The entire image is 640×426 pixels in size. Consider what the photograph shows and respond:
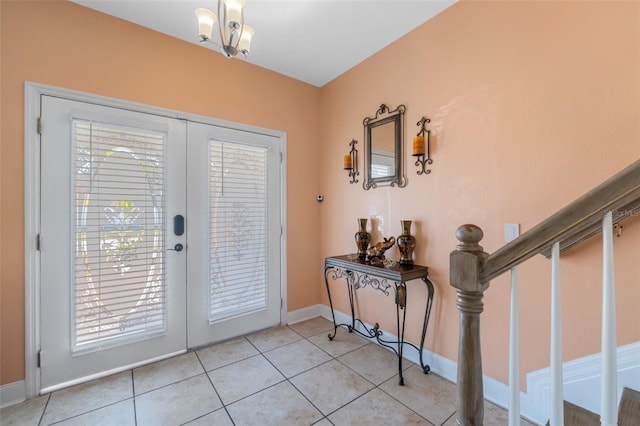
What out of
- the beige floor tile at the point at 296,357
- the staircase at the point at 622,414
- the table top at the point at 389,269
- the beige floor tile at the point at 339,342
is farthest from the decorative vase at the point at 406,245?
the staircase at the point at 622,414

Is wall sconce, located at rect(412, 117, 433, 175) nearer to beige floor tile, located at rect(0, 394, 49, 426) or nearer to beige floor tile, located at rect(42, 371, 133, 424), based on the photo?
beige floor tile, located at rect(42, 371, 133, 424)

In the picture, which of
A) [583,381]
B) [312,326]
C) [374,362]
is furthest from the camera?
[312,326]

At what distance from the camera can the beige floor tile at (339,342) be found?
2.46 metres

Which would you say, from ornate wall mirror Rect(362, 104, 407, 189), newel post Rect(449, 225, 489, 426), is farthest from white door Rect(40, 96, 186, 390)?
newel post Rect(449, 225, 489, 426)

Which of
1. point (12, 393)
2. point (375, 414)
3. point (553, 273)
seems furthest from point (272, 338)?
point (553, 273)

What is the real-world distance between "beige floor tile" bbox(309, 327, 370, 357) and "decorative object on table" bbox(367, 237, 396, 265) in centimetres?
86

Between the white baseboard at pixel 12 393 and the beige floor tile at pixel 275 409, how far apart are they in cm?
141

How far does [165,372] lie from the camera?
213 cm

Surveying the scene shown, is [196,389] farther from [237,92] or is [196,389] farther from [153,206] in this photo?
[237,92]

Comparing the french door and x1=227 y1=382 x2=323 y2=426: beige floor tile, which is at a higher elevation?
the french door

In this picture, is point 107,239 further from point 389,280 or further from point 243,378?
point 389,280

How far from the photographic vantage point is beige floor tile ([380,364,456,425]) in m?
1.71

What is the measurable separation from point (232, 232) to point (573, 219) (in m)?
2.51

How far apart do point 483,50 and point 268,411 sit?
9.25 feet
